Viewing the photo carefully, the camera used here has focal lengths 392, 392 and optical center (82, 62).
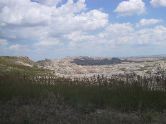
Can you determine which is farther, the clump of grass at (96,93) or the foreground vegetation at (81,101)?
the clump of grass at (96,93)

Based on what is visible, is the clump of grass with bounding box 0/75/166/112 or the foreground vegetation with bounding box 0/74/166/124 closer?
the foreground vegetation with bounding box 0/74/166/124

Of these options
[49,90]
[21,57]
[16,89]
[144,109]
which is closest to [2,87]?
[16,89]

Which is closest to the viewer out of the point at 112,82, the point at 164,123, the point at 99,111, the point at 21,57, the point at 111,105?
the point at 164,123

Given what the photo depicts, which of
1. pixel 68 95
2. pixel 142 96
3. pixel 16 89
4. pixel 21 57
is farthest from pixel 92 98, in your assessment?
pixel 21 57

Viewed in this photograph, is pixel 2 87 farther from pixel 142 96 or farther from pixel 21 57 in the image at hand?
pixel 21 57

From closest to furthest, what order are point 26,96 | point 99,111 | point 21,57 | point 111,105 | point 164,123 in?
point 164,123, point 99,111, point 111,105, point 26,96, point 21,57

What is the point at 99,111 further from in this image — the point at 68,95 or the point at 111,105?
the point at 68,95

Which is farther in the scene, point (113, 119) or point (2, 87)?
point (2, 87)

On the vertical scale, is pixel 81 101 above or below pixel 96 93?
below

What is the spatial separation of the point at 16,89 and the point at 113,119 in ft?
18.0

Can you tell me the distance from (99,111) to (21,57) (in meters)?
94.0

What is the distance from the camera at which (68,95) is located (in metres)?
14.4

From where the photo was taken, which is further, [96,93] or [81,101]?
[96,93]

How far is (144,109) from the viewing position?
12.7m
